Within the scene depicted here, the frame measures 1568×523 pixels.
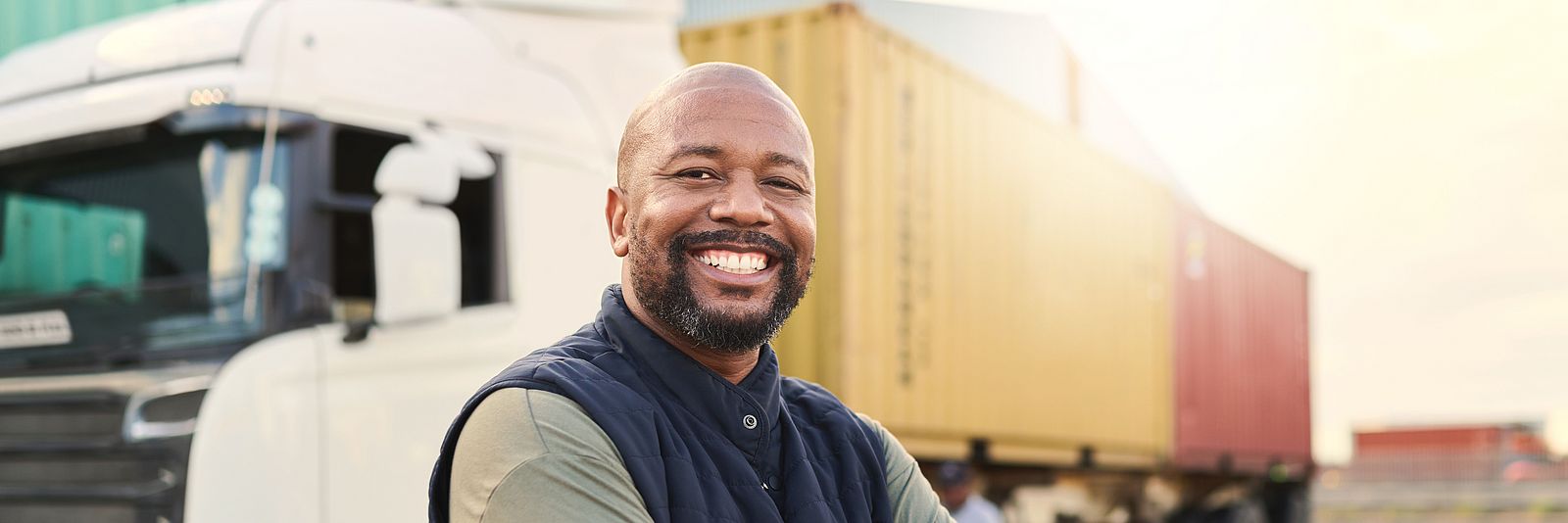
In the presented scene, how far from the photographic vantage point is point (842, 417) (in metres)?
1.50

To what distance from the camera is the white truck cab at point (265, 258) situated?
11.6 feet

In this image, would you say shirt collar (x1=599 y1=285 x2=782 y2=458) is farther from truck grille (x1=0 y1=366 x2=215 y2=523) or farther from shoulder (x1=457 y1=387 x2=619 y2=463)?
truck grille (x1=0 y1=366 x2=215 y2=523)

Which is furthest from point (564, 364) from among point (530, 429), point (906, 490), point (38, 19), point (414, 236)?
point (38, 19)

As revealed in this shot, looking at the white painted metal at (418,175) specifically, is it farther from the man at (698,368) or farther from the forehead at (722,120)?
the forehead at (722,120)

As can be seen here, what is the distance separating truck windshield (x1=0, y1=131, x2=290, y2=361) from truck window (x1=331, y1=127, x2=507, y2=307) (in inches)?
5.9

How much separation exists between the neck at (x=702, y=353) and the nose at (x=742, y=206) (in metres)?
0.13

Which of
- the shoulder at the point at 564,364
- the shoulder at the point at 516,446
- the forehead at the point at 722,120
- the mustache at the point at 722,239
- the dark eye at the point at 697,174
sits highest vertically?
the forehead at the point at 722,120

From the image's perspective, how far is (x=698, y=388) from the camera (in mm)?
1342

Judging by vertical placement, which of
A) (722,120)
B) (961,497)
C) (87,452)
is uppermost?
(722,120)

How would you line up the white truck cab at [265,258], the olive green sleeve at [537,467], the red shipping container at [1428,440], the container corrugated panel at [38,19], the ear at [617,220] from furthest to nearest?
the red shipping container at [1428,440]
the container corrugated panel at [38,19]
the white truck cab at [265,258]
the ear at [617,220]
the olive green sleeve at [537,467]

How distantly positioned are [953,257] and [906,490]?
5.64m

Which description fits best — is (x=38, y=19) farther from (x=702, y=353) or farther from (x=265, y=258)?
(x=702, y=353)

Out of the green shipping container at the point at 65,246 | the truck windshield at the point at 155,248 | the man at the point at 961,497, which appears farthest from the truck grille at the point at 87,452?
the man at the point at 961,497

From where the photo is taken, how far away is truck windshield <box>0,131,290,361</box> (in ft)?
11.8
